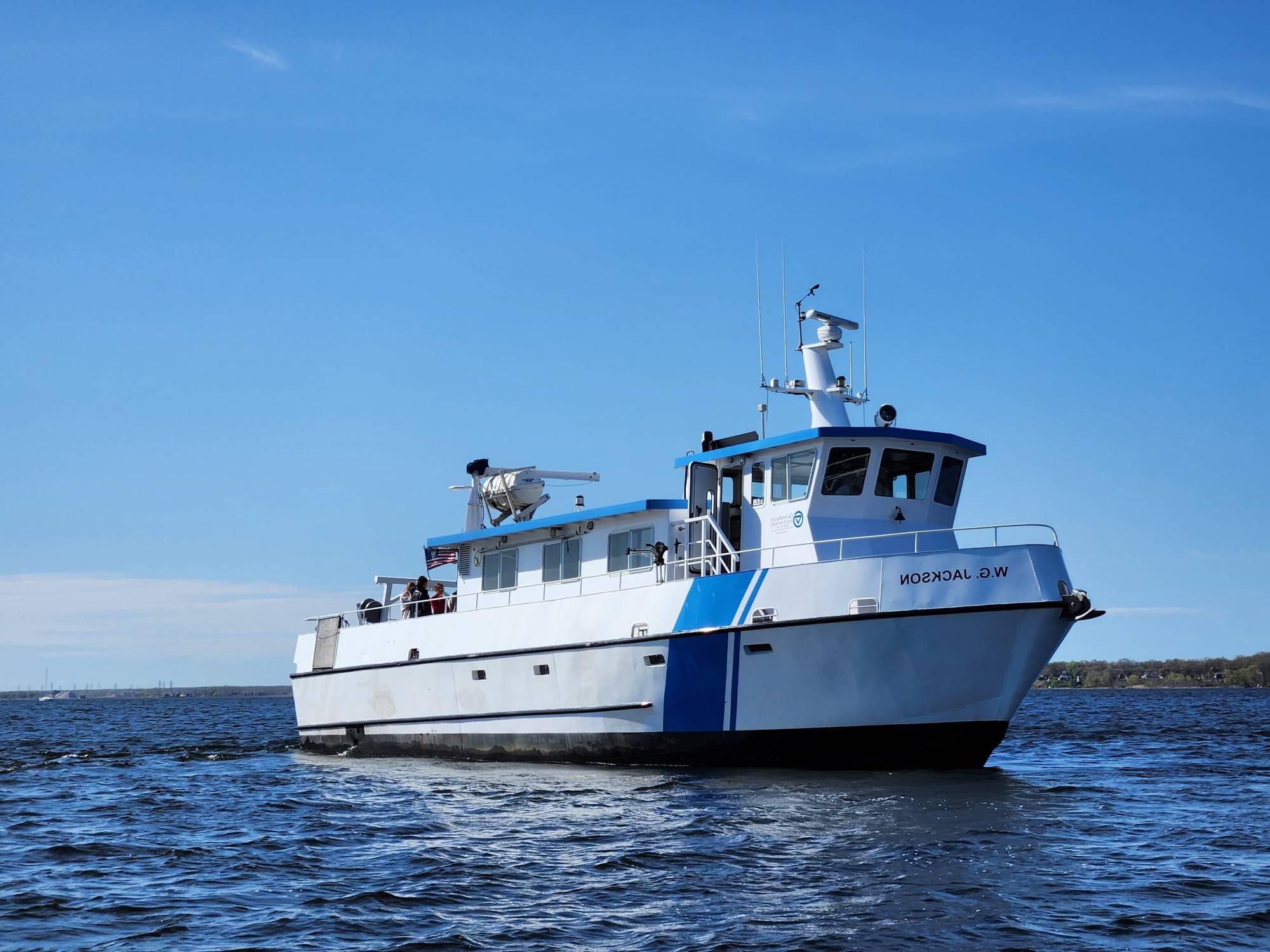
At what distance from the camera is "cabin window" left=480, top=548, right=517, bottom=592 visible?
69.7ft

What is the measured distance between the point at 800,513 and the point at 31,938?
11.2 m

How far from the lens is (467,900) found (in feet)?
31.2

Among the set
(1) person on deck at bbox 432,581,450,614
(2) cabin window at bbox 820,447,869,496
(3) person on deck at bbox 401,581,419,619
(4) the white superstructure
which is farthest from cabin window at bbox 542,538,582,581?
(2) cabin window at bbox 820,447,869,496

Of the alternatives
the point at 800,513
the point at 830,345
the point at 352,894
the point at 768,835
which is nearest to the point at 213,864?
the point at 352,894

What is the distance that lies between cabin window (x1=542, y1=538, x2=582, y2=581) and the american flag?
8.70 ft

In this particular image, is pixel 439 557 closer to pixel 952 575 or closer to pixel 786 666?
pixel 786 666

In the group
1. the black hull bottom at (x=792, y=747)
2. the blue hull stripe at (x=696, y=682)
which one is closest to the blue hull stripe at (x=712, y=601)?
the blue hull stripe at (x=696, y=682)

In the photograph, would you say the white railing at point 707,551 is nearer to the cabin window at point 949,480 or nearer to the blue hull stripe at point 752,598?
the blue hull stripe at point 752,598

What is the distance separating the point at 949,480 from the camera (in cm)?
1780

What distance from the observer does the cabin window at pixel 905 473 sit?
1730cm

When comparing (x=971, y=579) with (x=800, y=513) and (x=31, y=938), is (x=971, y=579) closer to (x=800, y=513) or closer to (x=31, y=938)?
(x=800, y=513)

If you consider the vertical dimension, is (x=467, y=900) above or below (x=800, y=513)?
below

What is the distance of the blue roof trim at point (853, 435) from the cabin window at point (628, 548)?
69.7 inches

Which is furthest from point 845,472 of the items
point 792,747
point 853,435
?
point 792,747
